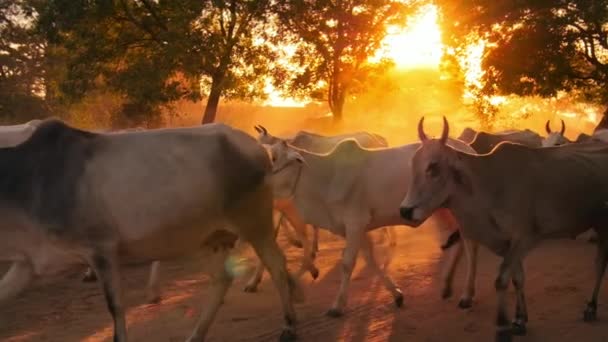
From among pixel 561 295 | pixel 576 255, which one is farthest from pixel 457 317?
pixel 576 255

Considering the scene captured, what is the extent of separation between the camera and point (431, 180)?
5.40 m

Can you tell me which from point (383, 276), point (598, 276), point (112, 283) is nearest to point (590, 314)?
point (598, 276)

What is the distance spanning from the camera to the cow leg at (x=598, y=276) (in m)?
A: 6.07

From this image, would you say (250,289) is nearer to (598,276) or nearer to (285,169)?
(285,169)

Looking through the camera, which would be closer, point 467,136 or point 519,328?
point 519,328

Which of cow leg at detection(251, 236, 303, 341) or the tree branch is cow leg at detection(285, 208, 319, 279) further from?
the tree branch

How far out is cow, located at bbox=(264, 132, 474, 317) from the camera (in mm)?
7145

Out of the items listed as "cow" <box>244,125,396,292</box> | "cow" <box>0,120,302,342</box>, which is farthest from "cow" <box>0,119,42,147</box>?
"cow" <box>244,125,396,292</box>

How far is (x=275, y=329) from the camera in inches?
244

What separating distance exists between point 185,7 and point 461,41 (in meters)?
7.02

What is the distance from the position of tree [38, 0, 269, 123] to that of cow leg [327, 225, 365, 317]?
11.1m

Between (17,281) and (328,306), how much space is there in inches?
125

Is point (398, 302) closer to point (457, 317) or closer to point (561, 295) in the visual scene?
point (457, 317)

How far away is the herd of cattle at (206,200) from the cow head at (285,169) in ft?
5.00
